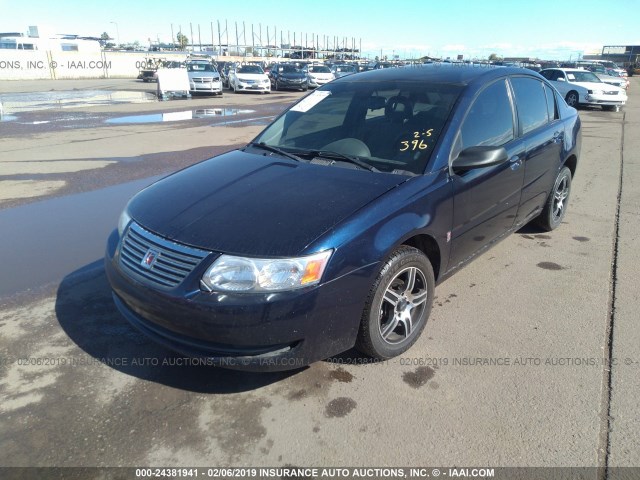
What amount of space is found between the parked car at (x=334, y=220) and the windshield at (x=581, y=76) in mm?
19240

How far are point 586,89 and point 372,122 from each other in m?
19.5

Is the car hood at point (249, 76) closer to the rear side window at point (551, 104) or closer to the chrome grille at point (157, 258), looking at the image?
the rear side window at point (551, 104)

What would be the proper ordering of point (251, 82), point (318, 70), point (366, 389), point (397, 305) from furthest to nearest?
point (318, 70)
point (251, 82)
point (397, 305)
point (366, 389)

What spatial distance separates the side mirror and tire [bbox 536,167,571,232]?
212cm

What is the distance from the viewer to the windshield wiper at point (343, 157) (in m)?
3.24

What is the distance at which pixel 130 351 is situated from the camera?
318 centimetres

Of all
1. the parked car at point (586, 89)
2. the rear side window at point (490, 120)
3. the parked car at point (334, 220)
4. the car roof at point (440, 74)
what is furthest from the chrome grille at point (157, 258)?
the parked car at point (586, 89)

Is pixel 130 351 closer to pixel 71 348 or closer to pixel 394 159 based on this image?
pixel 71 348

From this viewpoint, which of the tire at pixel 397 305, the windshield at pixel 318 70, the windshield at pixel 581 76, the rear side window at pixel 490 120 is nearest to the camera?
the tire at pixel 397 305

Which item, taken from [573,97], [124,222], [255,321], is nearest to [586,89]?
[573,97]

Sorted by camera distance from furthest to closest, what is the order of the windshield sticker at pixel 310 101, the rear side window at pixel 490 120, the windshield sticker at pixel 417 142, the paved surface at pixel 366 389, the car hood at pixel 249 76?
the car hood at pixel 249 76 → the windshield sticker at pixel 310 101 → the rear side window at pixel 490 120 → the windshield sticker at pixel 417 142 → the paved surface at pixel 366 389

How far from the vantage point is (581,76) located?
20.7 meters

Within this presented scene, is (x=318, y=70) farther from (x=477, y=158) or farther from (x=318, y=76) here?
(x=477, y=158)

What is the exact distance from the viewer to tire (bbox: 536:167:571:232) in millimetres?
5062
